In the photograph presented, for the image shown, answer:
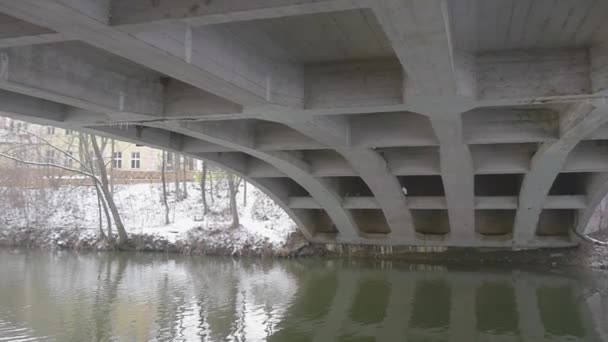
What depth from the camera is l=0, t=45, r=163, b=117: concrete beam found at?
5672mm

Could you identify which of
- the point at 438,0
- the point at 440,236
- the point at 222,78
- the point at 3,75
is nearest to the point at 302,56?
the point at 222,78

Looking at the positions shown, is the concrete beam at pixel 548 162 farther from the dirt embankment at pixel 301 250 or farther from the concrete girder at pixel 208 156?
the concrete girder at pixel 208 156

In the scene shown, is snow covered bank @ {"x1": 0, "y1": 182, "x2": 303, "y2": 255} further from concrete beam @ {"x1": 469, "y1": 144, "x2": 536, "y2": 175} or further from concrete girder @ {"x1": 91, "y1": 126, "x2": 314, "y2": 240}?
concrete beam @ {"x1": 469, "y1": 144, "x2": 536, "y2": 175}

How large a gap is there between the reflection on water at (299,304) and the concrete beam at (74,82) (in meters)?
4.16

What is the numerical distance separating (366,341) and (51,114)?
6785mm

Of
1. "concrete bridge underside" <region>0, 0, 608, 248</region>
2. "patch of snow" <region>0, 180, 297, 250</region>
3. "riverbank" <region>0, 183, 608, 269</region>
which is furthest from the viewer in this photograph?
"patch of snow" <region>0, 180, 297, 250</region>

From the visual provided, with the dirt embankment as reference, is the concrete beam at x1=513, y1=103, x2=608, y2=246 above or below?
above

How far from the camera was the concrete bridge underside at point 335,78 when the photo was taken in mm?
4121

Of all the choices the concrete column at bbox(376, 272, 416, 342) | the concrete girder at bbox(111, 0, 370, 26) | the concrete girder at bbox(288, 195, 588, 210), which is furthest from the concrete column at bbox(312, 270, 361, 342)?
the concrete girder at bbox(111, 0, 370, 26)

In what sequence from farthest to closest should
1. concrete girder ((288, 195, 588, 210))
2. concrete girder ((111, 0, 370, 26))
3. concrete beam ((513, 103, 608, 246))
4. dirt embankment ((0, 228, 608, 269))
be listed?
dirt embankment ((0, 228, 608, 269)), concrete girder ((288, 195, 588, 210)), concrete beam ((513, 103, 608, 246)), concrete girder ((111, 0, 370, 26))

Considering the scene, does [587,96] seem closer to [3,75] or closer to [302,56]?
[302,56]

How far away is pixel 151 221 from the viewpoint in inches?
1032

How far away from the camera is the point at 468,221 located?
1480 cm

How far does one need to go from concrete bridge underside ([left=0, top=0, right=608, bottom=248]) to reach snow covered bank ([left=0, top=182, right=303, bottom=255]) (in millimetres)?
10197
